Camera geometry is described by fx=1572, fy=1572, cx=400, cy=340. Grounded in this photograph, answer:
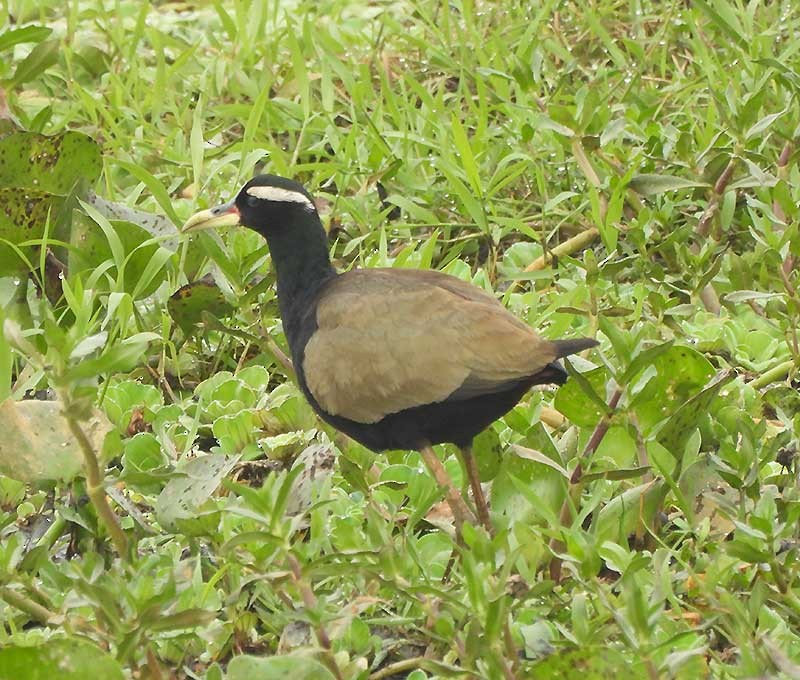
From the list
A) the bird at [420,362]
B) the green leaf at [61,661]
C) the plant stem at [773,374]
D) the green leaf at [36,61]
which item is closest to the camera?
the green leaf at [61,661]

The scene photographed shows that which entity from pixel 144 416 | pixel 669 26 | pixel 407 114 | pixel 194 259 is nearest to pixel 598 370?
pixel 144 416

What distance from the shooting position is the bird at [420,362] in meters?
3.18

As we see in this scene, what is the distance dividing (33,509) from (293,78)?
2.55 m

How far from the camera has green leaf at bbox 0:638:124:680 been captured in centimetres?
251

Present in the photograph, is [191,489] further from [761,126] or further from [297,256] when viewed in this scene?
[761,126]

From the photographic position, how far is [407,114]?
5.13m

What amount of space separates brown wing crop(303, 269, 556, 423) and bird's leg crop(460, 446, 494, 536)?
0.61ft

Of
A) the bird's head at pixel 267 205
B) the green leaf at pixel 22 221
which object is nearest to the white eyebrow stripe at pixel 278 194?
the bird's head at pixel 267 205

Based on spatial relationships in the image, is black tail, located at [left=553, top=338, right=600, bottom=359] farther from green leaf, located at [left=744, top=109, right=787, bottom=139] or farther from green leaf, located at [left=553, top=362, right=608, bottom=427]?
green leaf, located at [left=744, top=109, right=787, bottom=139]

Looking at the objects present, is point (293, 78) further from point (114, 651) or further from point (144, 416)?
point (114, 651)

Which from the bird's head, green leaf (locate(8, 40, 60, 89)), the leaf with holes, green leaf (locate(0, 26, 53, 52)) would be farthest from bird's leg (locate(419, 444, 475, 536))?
green leaf (locate(8, 40, 60, 89))

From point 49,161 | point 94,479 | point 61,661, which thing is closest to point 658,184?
point 49,161

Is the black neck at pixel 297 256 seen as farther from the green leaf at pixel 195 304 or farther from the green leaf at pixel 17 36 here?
the green leaf at pixel 17 36

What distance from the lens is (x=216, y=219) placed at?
3.92m
